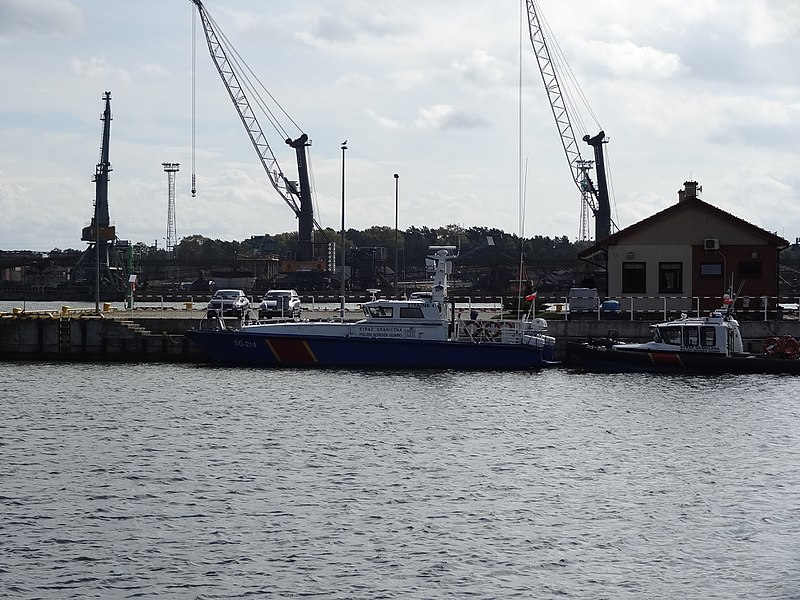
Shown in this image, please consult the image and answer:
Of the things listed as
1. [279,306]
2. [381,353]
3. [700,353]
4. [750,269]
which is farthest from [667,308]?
[279,306]

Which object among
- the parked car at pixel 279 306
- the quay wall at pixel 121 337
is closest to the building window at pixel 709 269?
the quay wall at pixel 121 337

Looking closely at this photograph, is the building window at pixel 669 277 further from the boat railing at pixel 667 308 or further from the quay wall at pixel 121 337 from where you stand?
→ the quay wall at pixel 121 337

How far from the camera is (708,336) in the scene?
2007 inches

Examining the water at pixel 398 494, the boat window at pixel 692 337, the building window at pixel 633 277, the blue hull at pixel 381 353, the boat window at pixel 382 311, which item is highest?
the building window at pixel 633 277

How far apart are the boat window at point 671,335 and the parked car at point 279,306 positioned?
21529mm

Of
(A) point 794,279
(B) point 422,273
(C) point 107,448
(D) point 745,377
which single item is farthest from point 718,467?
→ (B) point 422,273

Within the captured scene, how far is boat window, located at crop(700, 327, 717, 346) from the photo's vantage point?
2004 inches

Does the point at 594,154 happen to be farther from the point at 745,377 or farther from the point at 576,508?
the point at 576,508

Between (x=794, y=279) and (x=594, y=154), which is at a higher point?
(x=594, y=154)

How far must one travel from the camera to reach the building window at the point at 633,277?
215 ft

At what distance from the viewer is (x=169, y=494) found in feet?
86.4

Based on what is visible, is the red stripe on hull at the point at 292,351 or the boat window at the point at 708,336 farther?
the red stripe on hull at the point at 292,351

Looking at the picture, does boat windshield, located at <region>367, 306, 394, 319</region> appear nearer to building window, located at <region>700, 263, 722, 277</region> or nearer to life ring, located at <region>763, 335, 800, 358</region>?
life ring, located at <region>763, 335, 800, 358</region>

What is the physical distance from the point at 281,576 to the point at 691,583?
7.40 metres
